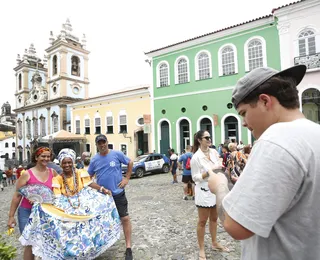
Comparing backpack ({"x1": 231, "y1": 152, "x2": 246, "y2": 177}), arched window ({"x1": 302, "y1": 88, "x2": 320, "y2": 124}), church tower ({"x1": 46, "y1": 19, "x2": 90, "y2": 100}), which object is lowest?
backpack ({"x1": 231, "y1": 152, "x2": 246, "y2": 177})

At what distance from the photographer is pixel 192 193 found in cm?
782

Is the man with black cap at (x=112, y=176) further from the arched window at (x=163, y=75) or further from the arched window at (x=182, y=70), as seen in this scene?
the arched window at (x=163, y=75)

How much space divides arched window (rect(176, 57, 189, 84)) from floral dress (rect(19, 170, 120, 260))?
15.4m

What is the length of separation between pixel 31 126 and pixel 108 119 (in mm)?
19357

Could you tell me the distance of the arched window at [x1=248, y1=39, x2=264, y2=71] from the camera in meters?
14.6

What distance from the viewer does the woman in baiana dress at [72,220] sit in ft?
9.80

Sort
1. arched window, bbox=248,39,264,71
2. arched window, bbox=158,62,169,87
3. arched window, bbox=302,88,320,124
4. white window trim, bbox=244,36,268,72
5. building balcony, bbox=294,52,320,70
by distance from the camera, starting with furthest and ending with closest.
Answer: arched window, bbox=158,62,169,87, arched window, bbox=248,39,264,71, white window trim, bbox=244,36,268,72, arched window, bbox=302,88,320,124, building balcony, bbox=294,52,320,70

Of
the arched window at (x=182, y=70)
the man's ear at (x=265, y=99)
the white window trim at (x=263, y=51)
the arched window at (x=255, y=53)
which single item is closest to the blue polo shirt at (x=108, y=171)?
the man's ear at (x=265, y=99)

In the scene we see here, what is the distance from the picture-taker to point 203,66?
55.6ft

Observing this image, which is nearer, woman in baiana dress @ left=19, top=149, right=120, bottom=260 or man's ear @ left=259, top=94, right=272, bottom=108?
man's ear @ left=259, top=94, right=272, bottom=108

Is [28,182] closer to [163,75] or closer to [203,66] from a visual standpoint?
[203,66]

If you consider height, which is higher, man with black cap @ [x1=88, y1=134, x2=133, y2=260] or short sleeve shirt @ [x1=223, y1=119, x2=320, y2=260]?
short sleeve shirt @ [x1=223, y1=119, x2=320, y2=260]

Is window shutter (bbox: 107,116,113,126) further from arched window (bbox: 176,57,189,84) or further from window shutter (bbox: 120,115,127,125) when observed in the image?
arched window (bbox: 176,57,189,84)

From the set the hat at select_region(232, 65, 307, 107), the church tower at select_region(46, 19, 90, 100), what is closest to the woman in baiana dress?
the hat at select_region(232, 65, 307, 107)
